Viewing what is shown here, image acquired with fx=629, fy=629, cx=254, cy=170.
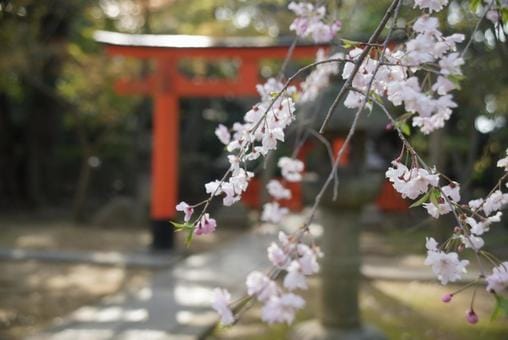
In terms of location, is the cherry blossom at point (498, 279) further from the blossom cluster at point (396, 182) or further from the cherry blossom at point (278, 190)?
the cherry blossom at point (278, 190)

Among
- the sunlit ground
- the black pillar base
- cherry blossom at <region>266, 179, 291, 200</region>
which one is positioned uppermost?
cherry blossom at <region>266, 179, 291, 200</region>

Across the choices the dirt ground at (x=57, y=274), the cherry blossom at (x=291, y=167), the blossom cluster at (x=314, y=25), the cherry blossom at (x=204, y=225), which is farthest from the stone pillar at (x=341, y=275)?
the cherry blossom at (x=204, y=225)

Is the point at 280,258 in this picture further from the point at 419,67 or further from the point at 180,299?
the point at 180,299

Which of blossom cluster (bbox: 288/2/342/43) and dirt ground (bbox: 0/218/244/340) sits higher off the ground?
blossom cluster (bbox: 288/2/342/43)

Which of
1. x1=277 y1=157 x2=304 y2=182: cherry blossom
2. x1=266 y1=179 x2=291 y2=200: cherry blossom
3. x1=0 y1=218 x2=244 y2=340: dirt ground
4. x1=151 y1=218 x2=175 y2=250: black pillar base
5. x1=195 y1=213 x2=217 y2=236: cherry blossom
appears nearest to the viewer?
x1=195 y1=213 x2=217 y2=236: cherry blossom

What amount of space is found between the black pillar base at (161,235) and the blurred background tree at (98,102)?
2.42 meters

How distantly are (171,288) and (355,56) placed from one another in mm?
4522

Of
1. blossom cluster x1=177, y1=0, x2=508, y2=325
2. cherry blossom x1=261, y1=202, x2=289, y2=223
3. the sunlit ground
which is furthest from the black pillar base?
blossom cluster x1=177, y1=0, x2=508, y2=325

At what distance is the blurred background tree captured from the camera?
812cm

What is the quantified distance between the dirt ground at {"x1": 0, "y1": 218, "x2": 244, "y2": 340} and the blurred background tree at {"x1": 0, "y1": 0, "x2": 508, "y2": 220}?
4.05 ft

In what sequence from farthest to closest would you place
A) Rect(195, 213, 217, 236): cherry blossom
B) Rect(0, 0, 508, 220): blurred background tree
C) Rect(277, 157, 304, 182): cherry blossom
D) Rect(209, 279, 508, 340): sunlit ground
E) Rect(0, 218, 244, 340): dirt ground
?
Rect(0, 0, 508, 220): blurred background tree, Rect(0, 218, 244, 340): dirt ground, Rect(209, 279, 508, 340): sunlit ground, Rect(277, 157, 304, 182): cherry blossom, Rect(195, 213, 217, 236): cherry blossom

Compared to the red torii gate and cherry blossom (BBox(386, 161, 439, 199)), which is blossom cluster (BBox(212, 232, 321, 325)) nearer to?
cherry blossom (BBox(386, 161, 439, 199))

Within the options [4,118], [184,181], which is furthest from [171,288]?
[4,118]

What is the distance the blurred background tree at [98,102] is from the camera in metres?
8.12
